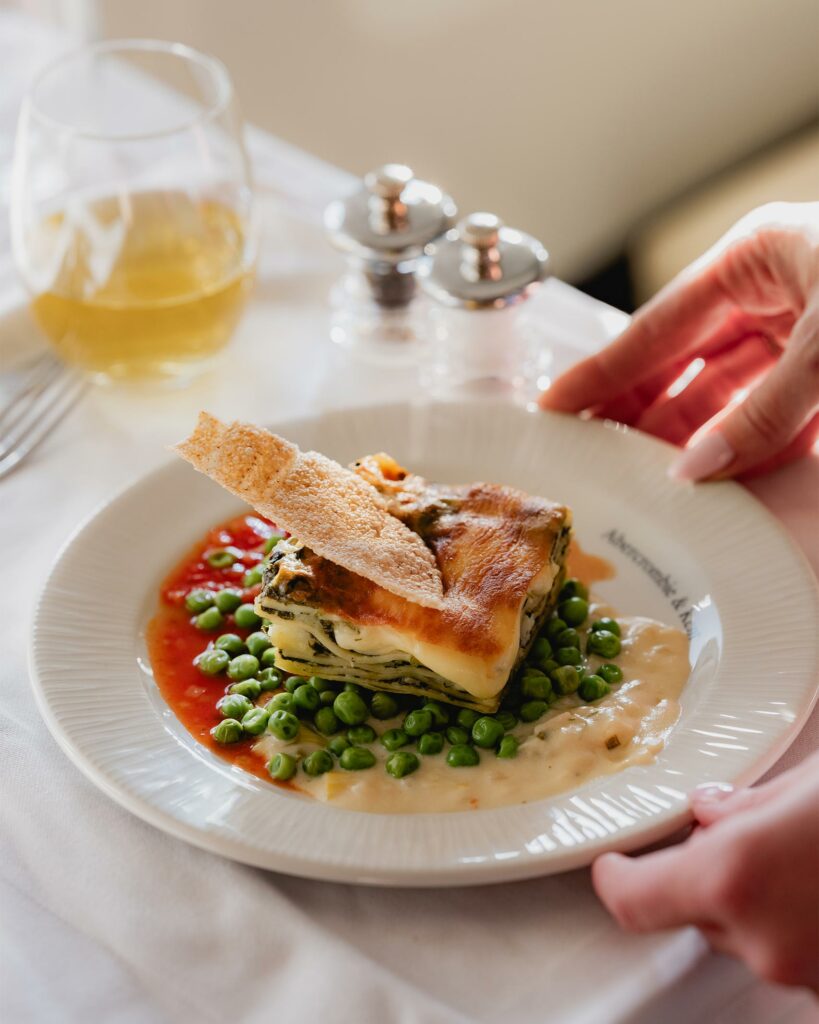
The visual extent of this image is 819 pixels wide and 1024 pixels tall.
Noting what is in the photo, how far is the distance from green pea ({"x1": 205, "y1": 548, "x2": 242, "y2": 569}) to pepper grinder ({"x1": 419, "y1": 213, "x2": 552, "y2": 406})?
69cm

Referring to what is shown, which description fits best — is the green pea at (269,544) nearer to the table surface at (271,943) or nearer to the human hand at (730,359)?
the table surface at (271,943)

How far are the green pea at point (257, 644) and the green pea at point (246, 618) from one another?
7 cm

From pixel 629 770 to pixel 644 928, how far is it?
270 mm

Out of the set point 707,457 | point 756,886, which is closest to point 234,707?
point 756,886

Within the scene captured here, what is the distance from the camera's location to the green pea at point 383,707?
1.86 m

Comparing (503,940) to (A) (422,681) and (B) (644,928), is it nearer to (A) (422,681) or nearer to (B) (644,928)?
(B) (644,928)

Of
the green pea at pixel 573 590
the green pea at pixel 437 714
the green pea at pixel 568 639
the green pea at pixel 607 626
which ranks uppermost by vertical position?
the green pea at pixel 607 626

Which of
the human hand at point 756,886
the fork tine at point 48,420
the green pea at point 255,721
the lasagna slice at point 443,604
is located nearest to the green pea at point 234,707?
the green pea at point 255,721

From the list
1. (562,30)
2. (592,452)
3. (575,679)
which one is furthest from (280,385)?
(562,30)

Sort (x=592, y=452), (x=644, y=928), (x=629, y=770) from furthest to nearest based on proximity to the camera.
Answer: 1. (x=592, y=452)
2. (x=629, y=770)
3. (x=644, y=928)

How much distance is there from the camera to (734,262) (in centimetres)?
252

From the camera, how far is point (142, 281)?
100 inches

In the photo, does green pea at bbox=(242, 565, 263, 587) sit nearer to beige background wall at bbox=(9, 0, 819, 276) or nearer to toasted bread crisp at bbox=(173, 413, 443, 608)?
toasted bread crisp at bbox=(173, 413, 443, 608)

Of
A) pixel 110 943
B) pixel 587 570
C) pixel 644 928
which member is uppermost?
pixel 644 928
